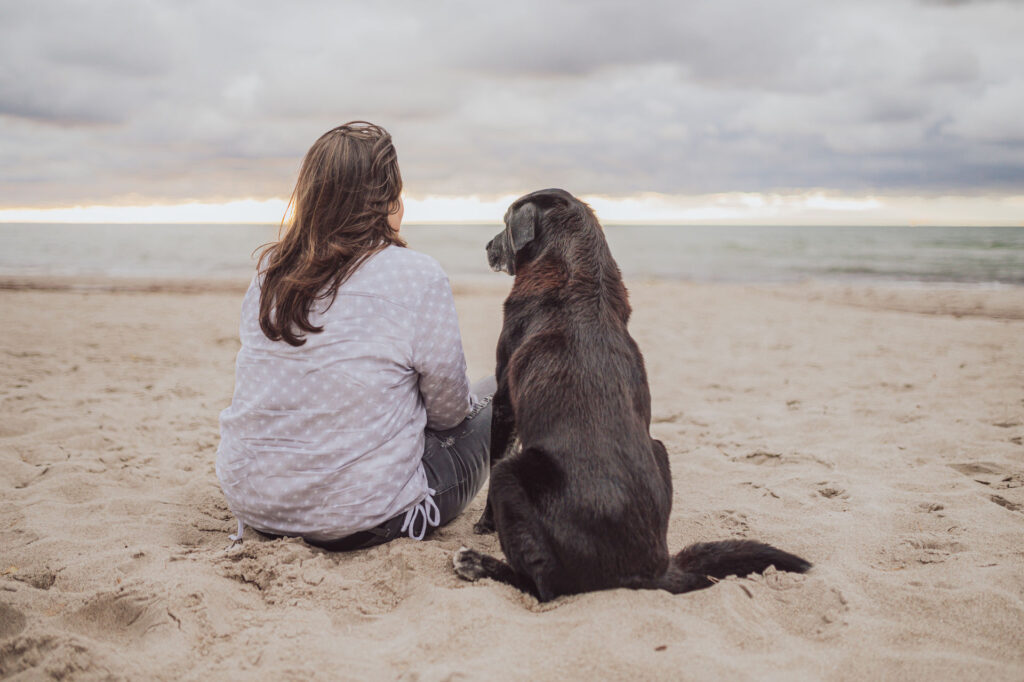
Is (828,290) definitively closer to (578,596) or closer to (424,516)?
(424,516)

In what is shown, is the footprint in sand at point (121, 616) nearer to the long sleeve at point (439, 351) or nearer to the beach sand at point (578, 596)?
the beach sand at point (578, 596)

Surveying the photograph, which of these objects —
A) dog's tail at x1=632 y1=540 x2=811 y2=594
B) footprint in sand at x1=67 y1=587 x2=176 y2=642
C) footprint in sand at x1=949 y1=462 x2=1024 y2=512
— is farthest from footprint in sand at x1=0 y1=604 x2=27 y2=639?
footprint in sand at x1=949 y1=462 x2=1024 y2=512

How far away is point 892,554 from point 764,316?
9.44 meters

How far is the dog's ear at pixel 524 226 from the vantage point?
10.3 feet

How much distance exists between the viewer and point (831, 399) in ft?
19.8

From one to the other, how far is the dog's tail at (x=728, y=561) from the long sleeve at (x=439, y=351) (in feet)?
3.85

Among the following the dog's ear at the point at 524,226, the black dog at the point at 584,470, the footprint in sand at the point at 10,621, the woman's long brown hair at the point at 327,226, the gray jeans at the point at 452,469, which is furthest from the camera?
the dog's ear at the point at 524,226

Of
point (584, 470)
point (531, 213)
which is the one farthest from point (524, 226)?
point (584, 470)

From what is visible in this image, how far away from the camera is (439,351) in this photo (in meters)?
2.71

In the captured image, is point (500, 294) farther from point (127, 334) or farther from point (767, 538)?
point (767, 538)

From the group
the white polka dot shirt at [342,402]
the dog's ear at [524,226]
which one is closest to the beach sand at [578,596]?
the white polka dot shirt at [342,402]

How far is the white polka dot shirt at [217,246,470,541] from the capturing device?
8.31 feet

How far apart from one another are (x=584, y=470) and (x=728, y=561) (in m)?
0.80

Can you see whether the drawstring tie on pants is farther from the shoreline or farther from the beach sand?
the shoreline
